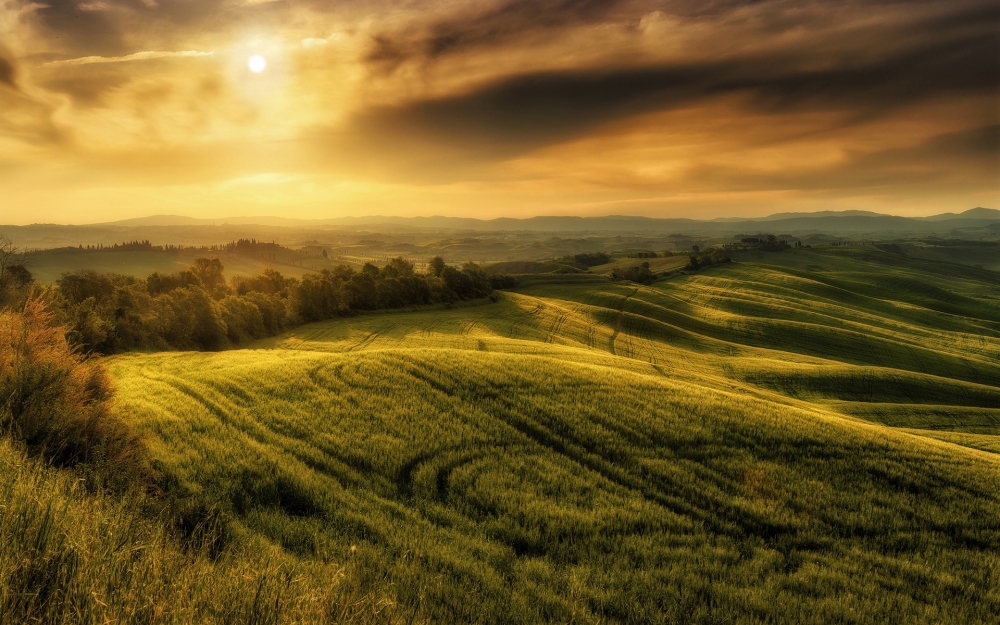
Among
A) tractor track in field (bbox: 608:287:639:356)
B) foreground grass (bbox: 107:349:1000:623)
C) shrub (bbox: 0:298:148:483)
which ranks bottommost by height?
tractor track in field (bbox: 608:287:639:356)

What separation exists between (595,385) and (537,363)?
4536 millimetres

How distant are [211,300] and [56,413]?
49.4 meters

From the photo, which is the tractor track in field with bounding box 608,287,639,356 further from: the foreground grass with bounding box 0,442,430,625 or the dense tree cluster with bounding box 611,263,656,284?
the foreground grass with bounding box 0,442,430,625

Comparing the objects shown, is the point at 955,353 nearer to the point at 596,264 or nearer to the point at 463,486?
the point at 463,486

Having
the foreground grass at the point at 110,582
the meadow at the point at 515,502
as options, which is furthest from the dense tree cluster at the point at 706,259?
the foreground grass at the point at 110,582

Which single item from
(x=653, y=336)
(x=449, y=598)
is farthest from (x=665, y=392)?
(x=653, y=336)

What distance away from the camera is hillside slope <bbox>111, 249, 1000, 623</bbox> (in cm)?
943

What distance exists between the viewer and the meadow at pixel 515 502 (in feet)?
25.8

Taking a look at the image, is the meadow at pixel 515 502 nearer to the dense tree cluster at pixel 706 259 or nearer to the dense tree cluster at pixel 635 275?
the dense tree cluster at pixel 635 275

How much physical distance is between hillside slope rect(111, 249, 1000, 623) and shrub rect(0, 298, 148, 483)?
1.28 m

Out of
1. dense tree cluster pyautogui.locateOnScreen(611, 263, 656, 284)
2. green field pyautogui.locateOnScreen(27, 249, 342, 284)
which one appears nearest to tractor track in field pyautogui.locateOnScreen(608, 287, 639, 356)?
dense tree cluster pyautogui.locateOnScreen(611, 263, 656, 284)

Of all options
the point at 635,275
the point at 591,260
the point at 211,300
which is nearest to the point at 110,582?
the point at 211,300

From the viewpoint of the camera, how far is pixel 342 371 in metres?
24.0

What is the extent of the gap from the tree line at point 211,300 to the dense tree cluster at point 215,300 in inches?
3.9
